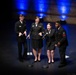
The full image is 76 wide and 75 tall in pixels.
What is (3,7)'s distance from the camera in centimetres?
1955

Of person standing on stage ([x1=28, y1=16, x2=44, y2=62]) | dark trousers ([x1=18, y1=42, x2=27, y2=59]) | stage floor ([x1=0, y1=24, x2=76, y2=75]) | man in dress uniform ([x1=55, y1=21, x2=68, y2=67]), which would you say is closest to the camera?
stage floor ([x1=0, y1=24, x2=76, y2=75])

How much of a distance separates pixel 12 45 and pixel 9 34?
72.9 inches

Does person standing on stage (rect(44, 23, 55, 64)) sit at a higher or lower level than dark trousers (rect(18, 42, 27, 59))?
higher

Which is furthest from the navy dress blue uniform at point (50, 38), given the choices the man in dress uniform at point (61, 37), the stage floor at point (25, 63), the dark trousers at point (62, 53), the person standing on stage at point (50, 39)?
the stage floor at point (25, 63)

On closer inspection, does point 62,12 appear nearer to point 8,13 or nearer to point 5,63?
point 8,13

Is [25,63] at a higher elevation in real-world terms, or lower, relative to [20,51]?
lower

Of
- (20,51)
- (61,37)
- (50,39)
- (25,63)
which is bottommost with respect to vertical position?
(25,63)

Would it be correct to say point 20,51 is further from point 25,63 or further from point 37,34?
point 37,34

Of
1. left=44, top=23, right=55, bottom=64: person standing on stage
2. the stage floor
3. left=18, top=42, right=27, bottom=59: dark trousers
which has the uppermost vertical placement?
left=44, top=23, right=55, bottom=64: person standing on stage

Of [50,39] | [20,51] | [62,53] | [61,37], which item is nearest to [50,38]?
[50,39]

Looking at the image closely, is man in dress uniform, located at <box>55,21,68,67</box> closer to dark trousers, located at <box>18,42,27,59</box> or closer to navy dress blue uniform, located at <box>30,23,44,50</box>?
navy dress blue uniform, located at <box>30,23,44,50</box>

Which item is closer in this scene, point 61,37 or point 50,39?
point 61,37

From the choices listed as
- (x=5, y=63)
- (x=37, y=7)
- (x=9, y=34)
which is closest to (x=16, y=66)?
(x=5, y=63)

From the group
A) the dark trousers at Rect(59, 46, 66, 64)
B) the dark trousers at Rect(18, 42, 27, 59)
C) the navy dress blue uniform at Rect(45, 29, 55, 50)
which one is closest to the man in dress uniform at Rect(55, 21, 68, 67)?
the dark trousers at Rect(59, 46, 66, 64)
